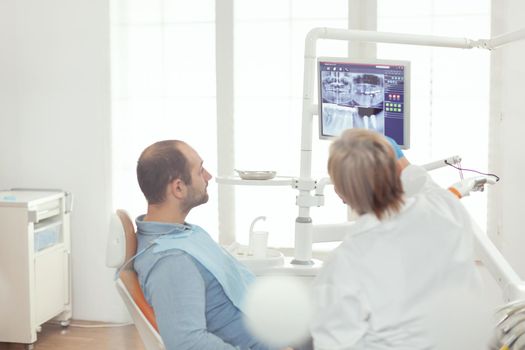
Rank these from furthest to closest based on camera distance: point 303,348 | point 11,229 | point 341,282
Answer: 1. point 11,229
2. point 303,348
3. point 341,282

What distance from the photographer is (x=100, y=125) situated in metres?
3.83

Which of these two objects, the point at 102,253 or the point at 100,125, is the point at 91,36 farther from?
the point at 102,253

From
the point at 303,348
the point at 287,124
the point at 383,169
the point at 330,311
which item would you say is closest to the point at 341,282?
the point at 330,311

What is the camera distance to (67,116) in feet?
12.7

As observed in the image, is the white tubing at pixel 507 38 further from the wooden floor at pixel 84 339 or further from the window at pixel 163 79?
the wooden floor at pixel 84 339

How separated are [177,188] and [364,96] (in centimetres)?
86

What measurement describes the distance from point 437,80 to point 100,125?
1.79m

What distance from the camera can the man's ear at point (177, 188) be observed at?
184 centimetres

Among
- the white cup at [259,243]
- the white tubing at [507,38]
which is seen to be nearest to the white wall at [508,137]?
the white tubing at [507,38]

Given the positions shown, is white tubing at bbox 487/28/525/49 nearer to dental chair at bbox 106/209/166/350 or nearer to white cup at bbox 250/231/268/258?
white cup at bbox 250/231/268/258

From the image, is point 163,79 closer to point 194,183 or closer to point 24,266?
point 24,266

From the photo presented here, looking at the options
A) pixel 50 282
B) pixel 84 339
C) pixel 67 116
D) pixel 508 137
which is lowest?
pixel 84 339

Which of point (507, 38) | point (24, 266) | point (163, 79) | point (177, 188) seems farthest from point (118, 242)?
point (163, 79)

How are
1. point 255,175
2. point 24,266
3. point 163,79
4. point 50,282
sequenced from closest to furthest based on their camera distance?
point 255,175 → point 24,266 → point 50,282 → point 163,79
